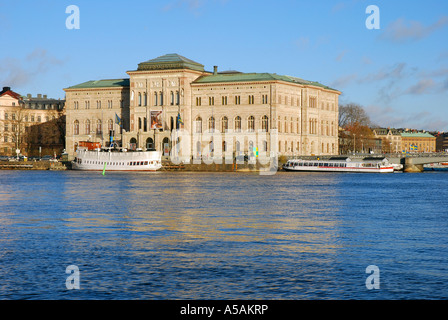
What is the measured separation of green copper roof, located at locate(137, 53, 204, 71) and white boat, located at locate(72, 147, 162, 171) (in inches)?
836

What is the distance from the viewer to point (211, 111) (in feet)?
553

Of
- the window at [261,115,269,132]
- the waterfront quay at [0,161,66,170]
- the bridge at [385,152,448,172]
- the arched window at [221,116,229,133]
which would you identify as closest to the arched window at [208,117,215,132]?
the arched window at [221,116,229,133]

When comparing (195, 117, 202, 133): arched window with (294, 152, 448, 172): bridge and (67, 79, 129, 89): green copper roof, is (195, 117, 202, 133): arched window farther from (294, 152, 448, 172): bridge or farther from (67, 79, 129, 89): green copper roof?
(294, 152, 448, 172): bridge

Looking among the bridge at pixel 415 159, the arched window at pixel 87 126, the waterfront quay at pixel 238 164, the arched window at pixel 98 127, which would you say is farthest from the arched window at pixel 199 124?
the bridge at pixel 415 159

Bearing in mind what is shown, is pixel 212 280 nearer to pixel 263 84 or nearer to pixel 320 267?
pixel 320 267

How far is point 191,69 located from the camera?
170 m

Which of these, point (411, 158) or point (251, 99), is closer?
point (411, 158)

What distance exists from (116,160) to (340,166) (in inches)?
1668

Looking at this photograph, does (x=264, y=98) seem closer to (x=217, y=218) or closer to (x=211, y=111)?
(x=211, y=111)

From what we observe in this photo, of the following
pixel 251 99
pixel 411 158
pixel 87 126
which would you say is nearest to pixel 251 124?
pixel 251 99

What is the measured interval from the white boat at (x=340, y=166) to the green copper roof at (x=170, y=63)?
31522 millimetres

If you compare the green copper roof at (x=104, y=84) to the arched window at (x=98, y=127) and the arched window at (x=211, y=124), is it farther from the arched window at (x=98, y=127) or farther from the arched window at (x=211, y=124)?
the arched window at (x=211, y=124)

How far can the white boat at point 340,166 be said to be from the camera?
15338cm

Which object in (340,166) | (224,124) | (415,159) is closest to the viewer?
(340,166)
